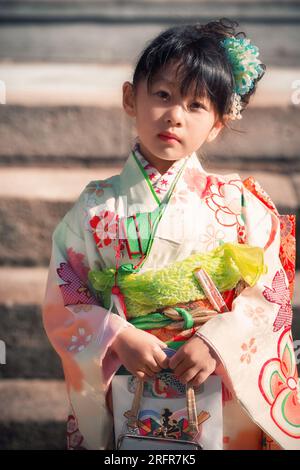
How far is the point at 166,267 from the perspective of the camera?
1.89 meters

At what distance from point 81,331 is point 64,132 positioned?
160 cm

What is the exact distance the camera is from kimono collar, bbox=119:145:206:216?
194 cm

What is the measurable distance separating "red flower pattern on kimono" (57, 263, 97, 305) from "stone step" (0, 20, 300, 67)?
6.77 ft

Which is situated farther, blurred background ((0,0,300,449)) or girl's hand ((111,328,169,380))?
blurred background ((0,0,300,449))

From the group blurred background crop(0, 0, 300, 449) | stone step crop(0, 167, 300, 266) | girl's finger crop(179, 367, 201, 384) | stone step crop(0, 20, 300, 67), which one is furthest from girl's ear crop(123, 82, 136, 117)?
stone step crop(0, 20, 300, 67)

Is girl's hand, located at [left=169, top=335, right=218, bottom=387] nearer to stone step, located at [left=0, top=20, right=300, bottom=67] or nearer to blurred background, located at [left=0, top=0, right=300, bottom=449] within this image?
blurred background, located at [left=0, top=0, right=300, bottom=449]

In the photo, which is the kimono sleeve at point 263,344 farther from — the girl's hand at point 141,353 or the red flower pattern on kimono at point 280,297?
the girl's hand at point 141,353

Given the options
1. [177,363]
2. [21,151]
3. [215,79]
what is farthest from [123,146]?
[177,363]

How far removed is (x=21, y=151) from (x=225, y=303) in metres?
1.74

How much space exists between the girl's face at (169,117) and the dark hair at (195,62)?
0.02 m

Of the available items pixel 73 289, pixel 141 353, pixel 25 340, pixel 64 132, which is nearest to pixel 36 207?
pixel 64 132

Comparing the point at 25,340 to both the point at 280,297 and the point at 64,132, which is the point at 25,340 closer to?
the point at 64,132
